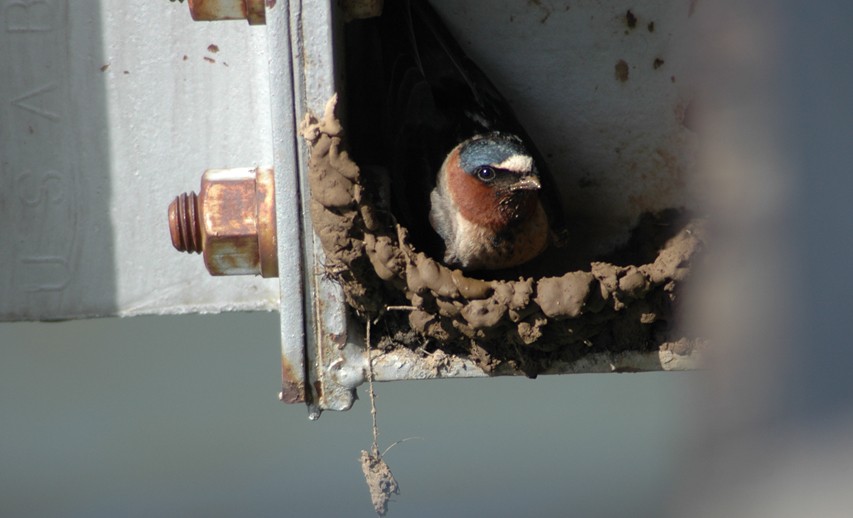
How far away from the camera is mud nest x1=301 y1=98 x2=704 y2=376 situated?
2.93m

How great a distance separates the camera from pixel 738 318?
107 cm

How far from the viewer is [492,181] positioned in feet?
12.1

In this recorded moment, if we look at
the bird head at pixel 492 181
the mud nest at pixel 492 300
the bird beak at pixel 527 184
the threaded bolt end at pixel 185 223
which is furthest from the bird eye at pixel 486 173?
the threaded bolt end at pixel 185 223

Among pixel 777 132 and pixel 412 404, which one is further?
pixel 412 404

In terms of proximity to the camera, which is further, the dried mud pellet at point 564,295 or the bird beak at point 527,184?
the bird beak at point 527,184

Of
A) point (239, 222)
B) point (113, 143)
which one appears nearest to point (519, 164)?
point (239, 222)

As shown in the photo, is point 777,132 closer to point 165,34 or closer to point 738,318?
point 738,318

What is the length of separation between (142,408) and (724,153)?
4.41 m

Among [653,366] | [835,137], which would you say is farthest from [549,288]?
[835,137]

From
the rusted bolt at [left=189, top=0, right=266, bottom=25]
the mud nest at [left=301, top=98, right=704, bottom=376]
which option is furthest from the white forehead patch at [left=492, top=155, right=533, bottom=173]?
the rusted bolt at [left=189, top=0, right=266, bottom=25]

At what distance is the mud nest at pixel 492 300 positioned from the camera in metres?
2.93

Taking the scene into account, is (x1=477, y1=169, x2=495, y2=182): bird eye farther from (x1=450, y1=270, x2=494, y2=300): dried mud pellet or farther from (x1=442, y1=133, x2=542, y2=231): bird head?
(x1=450, y1=270, x2=494, y2=300): dried mud pellet

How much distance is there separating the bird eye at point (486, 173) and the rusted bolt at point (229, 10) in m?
1.03

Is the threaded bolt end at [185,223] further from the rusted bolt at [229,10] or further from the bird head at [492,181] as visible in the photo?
the bird head at [492,181]
